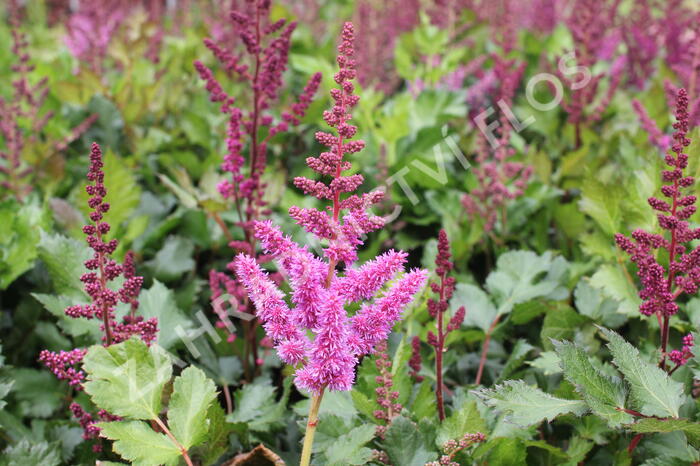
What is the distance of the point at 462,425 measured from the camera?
55.7 inches

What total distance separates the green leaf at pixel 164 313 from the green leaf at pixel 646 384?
1.01 meters

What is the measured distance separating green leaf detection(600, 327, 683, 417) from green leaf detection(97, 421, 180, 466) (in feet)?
2.74

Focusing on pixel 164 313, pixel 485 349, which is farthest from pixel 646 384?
pixel 164 313

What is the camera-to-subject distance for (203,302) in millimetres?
2139

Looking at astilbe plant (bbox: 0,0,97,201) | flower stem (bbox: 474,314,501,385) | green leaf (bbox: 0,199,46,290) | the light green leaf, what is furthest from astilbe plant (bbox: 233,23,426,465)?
astilbe plant (bbox: 0,0,97,201)

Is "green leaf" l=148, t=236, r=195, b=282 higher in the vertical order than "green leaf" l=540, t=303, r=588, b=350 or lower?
higher

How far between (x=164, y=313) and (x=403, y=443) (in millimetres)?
712

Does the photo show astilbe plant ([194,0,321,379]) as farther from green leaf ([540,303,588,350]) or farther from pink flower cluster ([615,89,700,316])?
pink flower cluster ([615,89,700,316])

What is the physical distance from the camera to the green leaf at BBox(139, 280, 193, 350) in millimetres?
1674

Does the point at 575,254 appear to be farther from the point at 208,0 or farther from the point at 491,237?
the point at 208,0

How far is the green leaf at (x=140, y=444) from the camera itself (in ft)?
4.04

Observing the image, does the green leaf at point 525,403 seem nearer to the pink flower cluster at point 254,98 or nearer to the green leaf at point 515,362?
the green leaf at point 515,362

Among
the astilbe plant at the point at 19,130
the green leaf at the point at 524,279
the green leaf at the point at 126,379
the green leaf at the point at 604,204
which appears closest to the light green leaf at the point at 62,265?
the green leaf at the point at 126,379

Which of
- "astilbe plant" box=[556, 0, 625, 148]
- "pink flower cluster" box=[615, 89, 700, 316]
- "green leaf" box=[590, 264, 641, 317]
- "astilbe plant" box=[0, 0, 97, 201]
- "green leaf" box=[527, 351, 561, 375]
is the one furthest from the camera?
"astilbe plant" box=[556, 0, 625, 148]
